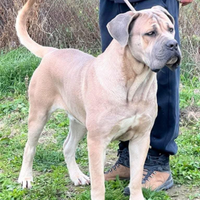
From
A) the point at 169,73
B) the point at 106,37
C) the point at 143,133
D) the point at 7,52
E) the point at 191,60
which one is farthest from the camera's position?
the point at 7,52

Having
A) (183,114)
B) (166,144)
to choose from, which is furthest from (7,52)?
(166,144)

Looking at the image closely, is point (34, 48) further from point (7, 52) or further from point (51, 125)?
point (7, 52)

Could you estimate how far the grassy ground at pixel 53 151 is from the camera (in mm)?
3562

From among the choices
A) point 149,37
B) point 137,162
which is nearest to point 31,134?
point 137,162

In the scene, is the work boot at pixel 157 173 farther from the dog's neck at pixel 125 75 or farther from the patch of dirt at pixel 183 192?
the dog's neck at pixel 125 75

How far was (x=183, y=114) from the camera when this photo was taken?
16.7 feet

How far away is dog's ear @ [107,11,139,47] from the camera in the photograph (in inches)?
112

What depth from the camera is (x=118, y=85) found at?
3.02m

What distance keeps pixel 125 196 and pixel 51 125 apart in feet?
5.77

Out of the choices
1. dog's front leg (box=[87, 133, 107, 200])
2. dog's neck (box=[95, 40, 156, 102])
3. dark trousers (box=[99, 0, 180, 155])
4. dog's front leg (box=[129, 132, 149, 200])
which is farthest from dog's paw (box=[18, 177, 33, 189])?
dog's neck (box=[95, 40, 156, 102])

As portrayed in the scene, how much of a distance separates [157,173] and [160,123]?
0.42 metres

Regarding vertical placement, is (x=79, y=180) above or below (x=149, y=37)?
below

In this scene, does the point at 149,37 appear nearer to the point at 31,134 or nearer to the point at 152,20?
the point at 152,20

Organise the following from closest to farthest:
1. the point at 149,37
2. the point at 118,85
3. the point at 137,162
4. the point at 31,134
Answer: the point at 149,37 < the point at 118,85 < the point at 137,162 < the point at 31,134
